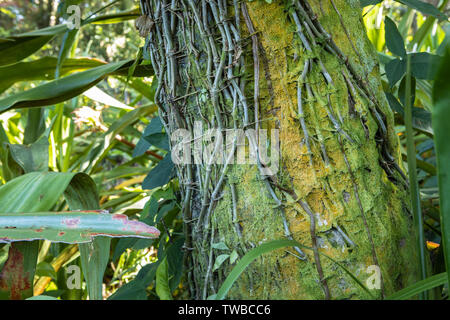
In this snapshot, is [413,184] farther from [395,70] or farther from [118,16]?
[118,16]

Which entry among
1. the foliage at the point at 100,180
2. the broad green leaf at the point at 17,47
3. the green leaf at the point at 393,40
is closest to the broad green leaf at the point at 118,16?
the foliage at the point at 100,180

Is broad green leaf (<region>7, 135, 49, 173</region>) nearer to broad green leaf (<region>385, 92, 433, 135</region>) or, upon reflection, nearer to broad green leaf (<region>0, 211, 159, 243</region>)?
broad green leaf (<region>0, 211, 159, 243</region>)

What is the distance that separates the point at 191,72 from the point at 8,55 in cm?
53

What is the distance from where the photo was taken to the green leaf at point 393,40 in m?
0.62

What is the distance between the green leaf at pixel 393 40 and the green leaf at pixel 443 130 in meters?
0.37

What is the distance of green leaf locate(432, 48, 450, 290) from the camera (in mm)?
272

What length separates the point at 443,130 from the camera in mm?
289

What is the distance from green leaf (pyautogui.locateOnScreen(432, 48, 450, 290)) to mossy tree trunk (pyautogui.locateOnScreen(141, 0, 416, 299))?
19 cm

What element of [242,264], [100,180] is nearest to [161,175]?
[242,264]

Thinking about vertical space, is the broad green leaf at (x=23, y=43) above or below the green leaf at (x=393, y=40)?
above

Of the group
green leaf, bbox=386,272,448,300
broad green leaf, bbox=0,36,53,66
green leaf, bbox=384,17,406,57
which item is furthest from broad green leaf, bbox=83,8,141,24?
green leaf, bbox=386,272,448,300

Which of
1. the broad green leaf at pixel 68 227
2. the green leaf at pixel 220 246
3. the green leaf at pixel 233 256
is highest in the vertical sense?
the broad green leaf at pixel 68 227

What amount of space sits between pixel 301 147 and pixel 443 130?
244 millimetres

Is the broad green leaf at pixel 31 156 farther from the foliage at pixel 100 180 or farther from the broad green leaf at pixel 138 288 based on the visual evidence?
the broad green leaf at pixel 138 288
